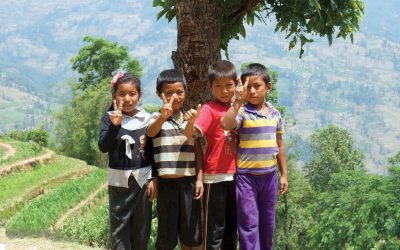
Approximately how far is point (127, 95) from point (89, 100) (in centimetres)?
4554

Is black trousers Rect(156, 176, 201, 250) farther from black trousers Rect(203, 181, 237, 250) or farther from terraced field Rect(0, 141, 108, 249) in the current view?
terraced field Rect(0, 141, 108, 249)

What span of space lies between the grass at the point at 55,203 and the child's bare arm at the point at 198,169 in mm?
13251

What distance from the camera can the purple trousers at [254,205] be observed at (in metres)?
4.36

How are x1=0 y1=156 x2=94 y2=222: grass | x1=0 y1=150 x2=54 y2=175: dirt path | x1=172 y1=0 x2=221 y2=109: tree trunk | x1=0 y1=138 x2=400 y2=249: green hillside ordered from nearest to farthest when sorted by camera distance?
x1=172 y1=0 x2=221 y2=109: tree trunk
x1=0 y1=138 x2=400 y2=249: green hillside
x1=0 y1=156 x2=94 y2=222: grass
x1=0 y1=150 x2=54 y2=175: dirt path

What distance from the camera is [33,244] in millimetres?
6211

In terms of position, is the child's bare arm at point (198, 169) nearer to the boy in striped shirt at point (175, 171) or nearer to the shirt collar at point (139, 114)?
the boy in striped shirt at point (175, 171)

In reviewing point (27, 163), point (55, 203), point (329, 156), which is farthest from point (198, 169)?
point (329, 156)

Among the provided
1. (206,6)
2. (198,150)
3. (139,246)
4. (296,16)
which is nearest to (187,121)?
(198,150)

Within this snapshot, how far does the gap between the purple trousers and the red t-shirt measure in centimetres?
16

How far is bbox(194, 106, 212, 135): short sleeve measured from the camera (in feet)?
14.0

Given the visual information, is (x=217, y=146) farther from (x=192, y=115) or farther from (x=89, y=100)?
(x=89, y=100)

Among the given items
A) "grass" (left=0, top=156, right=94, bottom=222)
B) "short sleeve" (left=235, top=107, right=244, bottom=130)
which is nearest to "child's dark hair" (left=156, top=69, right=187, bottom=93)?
"short sleeve" (left=235, top=107, right=244, bottom=130)

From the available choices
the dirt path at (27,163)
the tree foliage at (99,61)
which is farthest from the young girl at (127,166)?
the tree foliage at (99,61)

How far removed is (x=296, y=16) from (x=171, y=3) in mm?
1559
